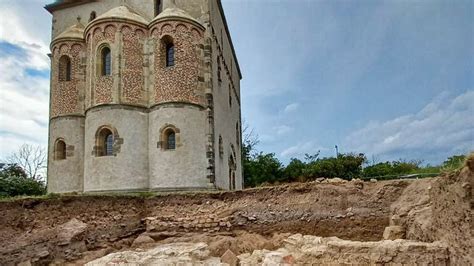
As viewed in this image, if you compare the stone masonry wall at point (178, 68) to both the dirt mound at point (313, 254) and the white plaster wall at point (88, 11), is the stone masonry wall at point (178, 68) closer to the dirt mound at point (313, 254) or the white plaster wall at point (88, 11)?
the white plaster wall at point (88, 11)

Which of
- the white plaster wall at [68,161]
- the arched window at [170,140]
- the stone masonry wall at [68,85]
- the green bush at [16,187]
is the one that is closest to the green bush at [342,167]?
the arched window at [170,140]

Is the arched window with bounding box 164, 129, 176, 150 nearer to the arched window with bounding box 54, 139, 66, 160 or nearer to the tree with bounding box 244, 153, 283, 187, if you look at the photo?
the arched window with bounding box 54, 139, 66, 160

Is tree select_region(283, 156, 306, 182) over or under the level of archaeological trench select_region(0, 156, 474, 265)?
over

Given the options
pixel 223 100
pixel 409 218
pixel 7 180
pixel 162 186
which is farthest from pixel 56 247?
pixel 223 100

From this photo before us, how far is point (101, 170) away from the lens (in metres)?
19.9

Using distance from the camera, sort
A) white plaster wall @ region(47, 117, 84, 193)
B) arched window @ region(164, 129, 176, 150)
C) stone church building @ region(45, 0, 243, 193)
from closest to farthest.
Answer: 1. stone church building @ region(45, 0, 243, 193)
2. arched window @ region(164, 129, 176, 150)
3. white plaster wall @ region(47, 117, 84, 193)

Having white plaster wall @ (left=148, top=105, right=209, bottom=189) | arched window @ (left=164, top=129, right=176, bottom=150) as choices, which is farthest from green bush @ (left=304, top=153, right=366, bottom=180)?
arched window @ (left=164, top=129, right=176, bottom=150)

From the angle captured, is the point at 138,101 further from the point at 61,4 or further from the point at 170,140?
the point at 61,4

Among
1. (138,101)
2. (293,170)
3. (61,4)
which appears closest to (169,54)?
(138,101)

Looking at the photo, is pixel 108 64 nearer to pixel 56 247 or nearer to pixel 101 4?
pixel 101 4

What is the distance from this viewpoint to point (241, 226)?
13.9 meters

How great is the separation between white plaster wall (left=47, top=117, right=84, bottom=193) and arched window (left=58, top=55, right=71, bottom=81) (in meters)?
2.55

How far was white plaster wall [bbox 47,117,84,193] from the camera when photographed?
21.8 metres

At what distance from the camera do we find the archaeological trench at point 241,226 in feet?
31.3
